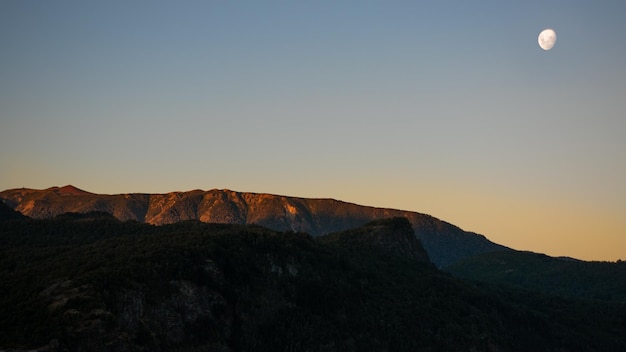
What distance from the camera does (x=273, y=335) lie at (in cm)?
16412

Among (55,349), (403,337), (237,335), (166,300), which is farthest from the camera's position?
(403,337)

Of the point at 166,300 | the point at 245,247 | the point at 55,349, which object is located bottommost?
the point at 55,349

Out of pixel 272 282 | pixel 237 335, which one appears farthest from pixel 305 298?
pixel 237 335

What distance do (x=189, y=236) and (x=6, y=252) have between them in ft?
146

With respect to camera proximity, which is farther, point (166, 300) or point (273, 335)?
point (273, 335)

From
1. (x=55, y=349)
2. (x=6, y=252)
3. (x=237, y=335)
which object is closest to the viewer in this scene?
(x=55, y=349)

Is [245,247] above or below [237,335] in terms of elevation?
above

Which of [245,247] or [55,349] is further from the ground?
[245,247]

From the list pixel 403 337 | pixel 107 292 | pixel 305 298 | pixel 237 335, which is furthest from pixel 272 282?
pixel 107 292

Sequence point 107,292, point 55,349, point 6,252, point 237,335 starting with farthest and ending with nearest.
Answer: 1. point 6,252
2. point 237,335
3. point 107,292
4. point 55,349

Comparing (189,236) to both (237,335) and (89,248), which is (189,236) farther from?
(237,335)

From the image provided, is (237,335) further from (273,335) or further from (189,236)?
(189,236)

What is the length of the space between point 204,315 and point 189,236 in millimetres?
42556

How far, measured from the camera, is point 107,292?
13488 cm
